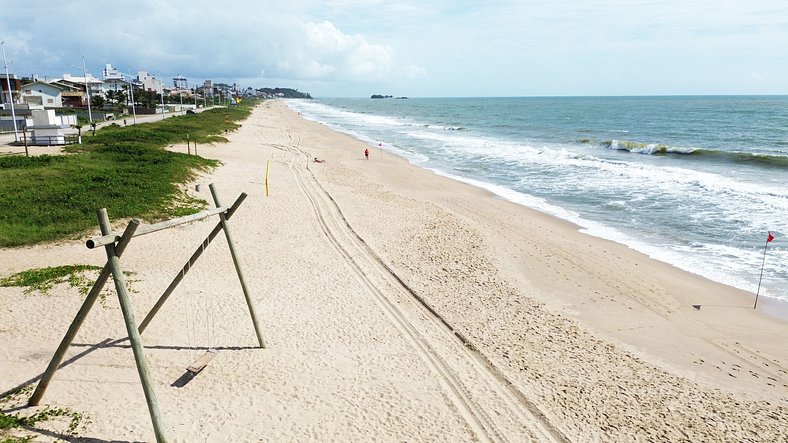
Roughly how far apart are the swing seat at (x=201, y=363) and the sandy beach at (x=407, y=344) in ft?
0.49

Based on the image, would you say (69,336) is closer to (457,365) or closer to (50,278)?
(50,278)

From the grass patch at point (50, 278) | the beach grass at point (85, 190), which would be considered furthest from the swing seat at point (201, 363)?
the beach grass at point (85, 190)

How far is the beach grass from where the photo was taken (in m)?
14.4

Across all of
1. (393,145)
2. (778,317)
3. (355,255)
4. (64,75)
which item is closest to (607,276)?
(778,317)

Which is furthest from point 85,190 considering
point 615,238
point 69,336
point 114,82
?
point 114,82

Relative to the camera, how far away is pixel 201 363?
8070 millimetres

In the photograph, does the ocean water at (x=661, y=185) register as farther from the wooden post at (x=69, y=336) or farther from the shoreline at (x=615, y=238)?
the wooden post at (x=69, y=336)

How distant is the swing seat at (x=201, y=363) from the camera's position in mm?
7844

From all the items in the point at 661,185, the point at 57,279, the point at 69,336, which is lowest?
the point at 57,279

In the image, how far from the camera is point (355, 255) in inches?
558

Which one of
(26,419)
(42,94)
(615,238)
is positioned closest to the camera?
(26,419)

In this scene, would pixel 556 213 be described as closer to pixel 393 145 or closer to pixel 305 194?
pixel 305 194

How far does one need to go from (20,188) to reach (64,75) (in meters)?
101

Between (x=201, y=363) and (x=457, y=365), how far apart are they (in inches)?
177
